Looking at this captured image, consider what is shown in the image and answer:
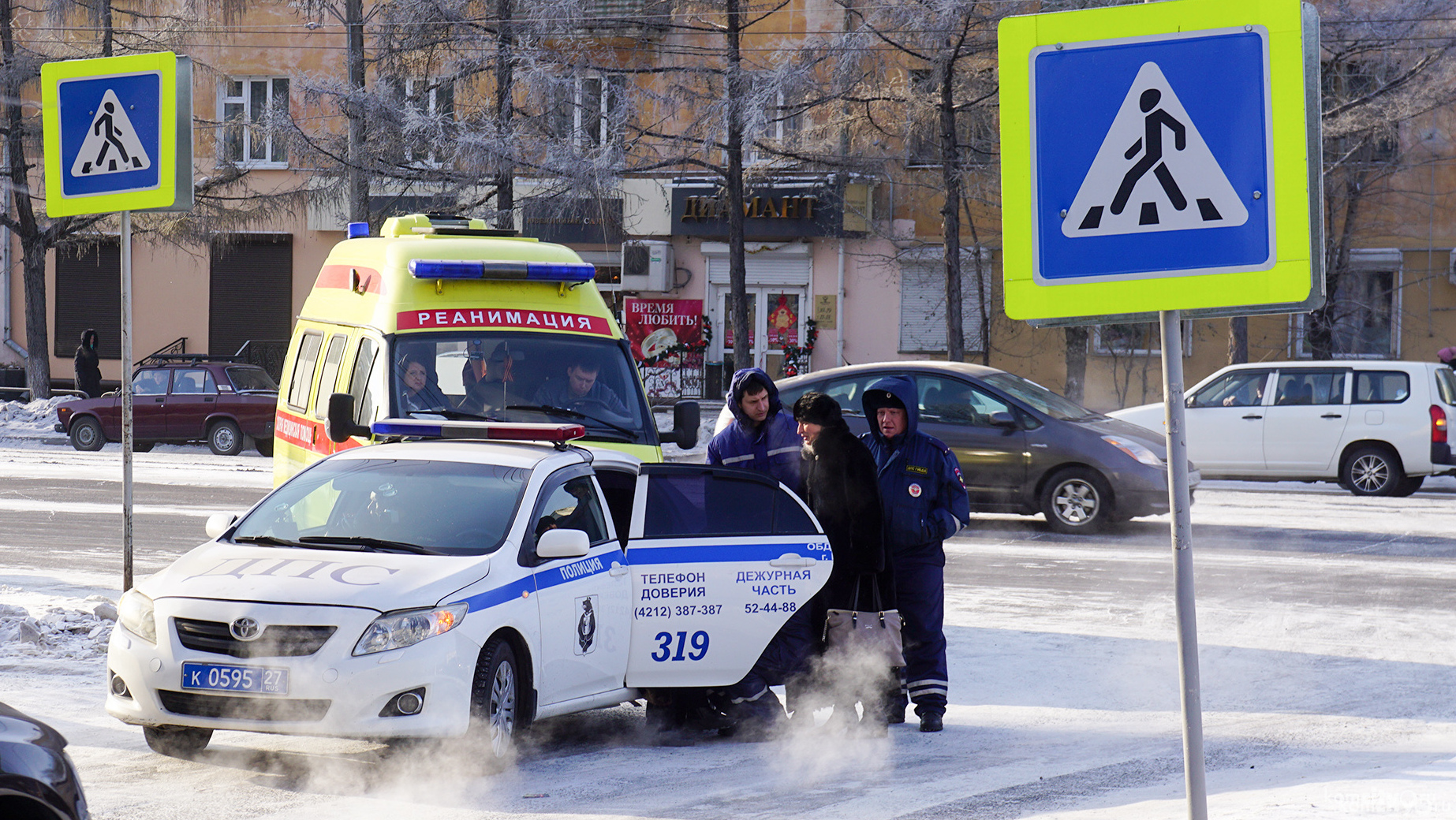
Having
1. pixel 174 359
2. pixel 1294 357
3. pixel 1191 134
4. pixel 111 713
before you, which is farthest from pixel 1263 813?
pixel 1294 357

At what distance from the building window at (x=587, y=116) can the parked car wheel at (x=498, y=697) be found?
18621 millimetres

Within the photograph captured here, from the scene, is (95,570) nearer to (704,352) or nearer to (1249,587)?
(1249,587)

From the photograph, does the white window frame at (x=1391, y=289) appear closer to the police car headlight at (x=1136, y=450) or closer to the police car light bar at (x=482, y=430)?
the police car headlight at (x=1136, y=450)

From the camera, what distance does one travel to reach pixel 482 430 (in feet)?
25.3

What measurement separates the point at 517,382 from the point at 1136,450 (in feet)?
24.6

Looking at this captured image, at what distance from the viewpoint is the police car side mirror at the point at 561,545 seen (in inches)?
261

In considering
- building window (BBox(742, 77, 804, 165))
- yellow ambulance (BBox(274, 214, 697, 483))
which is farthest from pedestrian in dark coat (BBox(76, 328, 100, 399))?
yellow ambulance (BBox(274, 214, 697, 483))

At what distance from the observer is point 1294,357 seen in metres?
29.1

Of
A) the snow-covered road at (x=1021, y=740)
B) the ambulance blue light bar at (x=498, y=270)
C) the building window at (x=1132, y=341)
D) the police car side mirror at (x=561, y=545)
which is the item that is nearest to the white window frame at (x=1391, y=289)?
the building window at (x=1132, y=341)

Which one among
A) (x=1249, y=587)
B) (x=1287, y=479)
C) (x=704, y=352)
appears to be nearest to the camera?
(x=1249, y=587)

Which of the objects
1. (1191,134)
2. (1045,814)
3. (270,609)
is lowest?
(1045,814)

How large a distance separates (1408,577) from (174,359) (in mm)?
18807

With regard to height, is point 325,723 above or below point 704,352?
below

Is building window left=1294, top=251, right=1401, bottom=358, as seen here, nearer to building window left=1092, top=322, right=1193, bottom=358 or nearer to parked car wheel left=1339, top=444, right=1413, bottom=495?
building window left=1092, top=322, right=1193, bottom=358
